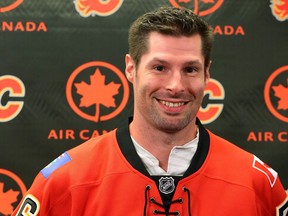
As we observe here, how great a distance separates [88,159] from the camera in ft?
3.21

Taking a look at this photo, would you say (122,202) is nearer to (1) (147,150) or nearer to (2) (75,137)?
(1) (147,150)

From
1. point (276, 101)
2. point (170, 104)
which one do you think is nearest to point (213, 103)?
point (276, 101)

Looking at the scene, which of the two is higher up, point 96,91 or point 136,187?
point 96,91

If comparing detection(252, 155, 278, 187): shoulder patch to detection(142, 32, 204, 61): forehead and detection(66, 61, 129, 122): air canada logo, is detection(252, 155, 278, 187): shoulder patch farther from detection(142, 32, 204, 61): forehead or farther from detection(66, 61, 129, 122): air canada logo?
detection(66, 61, 129, 122): air canada logo

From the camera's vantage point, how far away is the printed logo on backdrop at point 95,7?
151 cm

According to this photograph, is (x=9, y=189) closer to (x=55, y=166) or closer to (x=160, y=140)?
(x=55, y=166)

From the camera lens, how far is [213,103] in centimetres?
152

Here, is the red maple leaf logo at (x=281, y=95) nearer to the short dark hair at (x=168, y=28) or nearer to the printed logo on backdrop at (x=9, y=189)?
the short dark hair at (x=168, y=28)

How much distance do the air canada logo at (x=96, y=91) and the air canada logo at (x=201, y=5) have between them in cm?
34

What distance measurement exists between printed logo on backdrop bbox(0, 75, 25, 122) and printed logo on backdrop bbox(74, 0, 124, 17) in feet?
1.15

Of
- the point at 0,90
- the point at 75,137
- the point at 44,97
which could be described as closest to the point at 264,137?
the point at 75,137

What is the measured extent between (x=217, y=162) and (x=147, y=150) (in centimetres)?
17

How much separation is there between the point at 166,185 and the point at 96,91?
67cm

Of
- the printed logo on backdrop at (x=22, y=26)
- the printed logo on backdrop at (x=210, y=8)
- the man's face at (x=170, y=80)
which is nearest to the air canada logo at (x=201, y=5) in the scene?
the printed logo on backdrop at (x=210, y=8)
